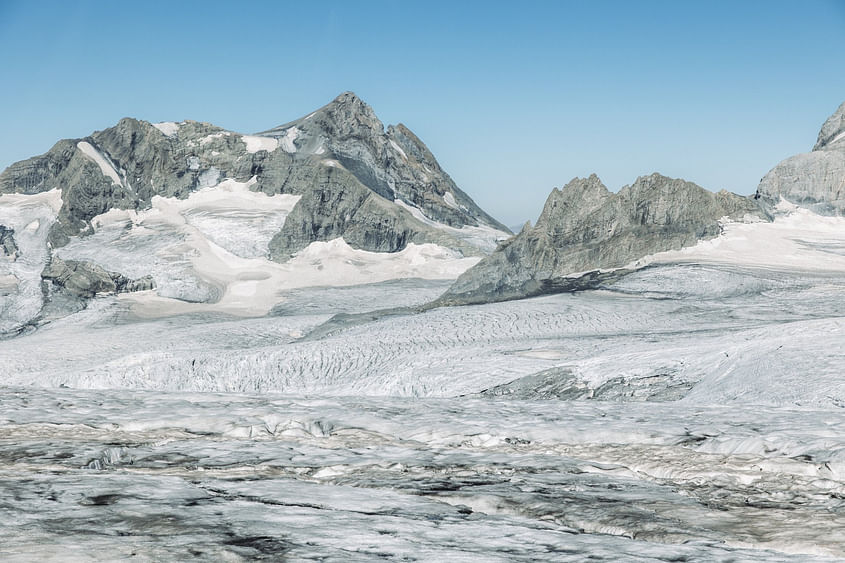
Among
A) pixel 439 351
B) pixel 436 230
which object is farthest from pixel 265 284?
pixel 439 351

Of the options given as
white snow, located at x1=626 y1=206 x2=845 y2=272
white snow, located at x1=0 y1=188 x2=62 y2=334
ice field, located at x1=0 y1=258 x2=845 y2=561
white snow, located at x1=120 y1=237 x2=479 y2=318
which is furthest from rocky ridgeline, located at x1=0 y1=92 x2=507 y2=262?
ice field, located at x1=0 y1=258 x2=845 y2=561

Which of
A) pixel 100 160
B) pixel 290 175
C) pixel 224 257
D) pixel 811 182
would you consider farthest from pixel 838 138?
pixel 100 160

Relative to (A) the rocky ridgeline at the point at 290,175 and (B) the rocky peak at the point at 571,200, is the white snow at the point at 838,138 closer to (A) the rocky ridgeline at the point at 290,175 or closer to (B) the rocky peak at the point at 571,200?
(B) the rocky peak at the point at 571,200

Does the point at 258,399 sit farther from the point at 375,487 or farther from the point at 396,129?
the point at 396,129

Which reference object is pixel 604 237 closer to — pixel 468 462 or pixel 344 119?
pixel 468 462

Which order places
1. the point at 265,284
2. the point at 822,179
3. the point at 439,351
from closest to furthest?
the point at 439,351, the point at 822,179, the point at 265,284

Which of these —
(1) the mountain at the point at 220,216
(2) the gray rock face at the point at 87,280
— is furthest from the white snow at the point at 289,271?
(2) the gray rock face at the point at 87,280
